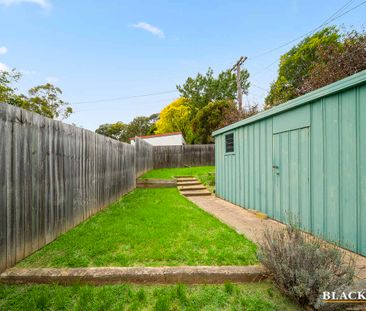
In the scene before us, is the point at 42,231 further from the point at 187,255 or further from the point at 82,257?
the point at 187,255

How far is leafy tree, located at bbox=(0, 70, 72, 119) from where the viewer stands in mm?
14565

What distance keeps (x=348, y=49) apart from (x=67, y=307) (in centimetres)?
941

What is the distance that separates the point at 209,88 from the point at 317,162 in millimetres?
27385

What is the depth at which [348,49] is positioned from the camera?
6.68m

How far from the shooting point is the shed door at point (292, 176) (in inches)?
133

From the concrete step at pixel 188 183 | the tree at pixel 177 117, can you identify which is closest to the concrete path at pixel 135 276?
the concrete step at pixel 188 183

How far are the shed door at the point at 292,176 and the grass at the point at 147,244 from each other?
1107 mm

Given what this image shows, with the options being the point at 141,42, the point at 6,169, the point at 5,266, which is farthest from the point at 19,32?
the point at 5,266

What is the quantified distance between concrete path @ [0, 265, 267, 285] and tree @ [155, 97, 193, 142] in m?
26.3

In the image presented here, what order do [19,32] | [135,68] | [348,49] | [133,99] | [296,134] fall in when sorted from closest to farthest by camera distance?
[296,134]
[348,49]
[19,32]
[135,68]
[133,99]

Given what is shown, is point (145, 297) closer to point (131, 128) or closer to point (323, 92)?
point (323, 92)

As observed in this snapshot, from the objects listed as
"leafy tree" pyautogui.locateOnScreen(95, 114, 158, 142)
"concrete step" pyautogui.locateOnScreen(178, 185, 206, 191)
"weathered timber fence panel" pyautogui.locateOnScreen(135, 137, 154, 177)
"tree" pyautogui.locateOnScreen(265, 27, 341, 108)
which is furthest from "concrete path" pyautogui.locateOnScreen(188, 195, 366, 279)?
"leafy tree" pyautogui.locateOnScreen(95, 114, 158, 142)

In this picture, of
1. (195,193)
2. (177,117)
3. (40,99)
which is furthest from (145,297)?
(177,117)

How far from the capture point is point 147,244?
291cm
